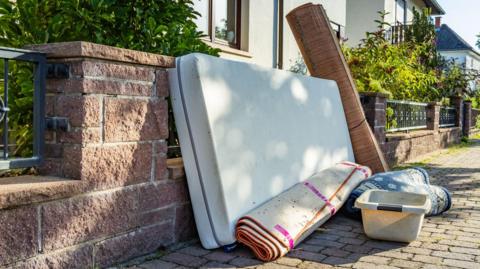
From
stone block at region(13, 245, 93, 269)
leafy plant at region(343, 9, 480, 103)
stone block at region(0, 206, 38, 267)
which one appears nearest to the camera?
stone block at region(0, 206, 38, 267)

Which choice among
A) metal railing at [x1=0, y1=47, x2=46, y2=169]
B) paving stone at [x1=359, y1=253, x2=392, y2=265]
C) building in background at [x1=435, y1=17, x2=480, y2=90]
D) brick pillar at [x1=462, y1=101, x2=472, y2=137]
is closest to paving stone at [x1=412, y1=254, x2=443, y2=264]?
paving stone at [x1=359, y1=253, x2=392, y2=265]

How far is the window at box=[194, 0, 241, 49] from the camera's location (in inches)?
324

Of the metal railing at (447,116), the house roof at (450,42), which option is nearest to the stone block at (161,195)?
the metal railing at (447,116)

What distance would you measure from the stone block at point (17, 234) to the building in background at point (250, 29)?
18.3 ft

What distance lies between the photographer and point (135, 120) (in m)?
3.36

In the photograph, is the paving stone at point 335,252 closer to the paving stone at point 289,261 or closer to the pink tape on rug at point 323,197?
the paving stone at point 289,261

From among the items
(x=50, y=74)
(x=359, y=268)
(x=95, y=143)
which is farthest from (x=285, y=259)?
(x=50, y=74)

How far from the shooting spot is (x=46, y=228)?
273 centimetres

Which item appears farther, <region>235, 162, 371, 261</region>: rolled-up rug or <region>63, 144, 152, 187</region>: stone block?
<region>235, 162, 371, 261</region>: rolled-up rug

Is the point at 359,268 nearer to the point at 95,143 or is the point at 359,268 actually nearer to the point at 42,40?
the point at 95,143

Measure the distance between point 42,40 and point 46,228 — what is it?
53.6 inches

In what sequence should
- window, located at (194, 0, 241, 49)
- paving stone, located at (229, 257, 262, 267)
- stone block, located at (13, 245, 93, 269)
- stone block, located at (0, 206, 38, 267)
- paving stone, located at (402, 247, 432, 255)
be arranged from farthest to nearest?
window, located at (194, 0, 241, 49) → paving stone, located at (402, 247, 432, 255) → paving stone, located at (229, 257, 262, 267) → stone block, located at (13, 245, 93, 269) → stone block, located at (0, 206, 38, 267)

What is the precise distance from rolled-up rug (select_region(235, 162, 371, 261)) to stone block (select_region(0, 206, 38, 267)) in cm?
140

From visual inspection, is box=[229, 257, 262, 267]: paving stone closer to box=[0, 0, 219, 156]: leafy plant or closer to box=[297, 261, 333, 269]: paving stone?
box=[297, 261, 333, 269]: paving stone
